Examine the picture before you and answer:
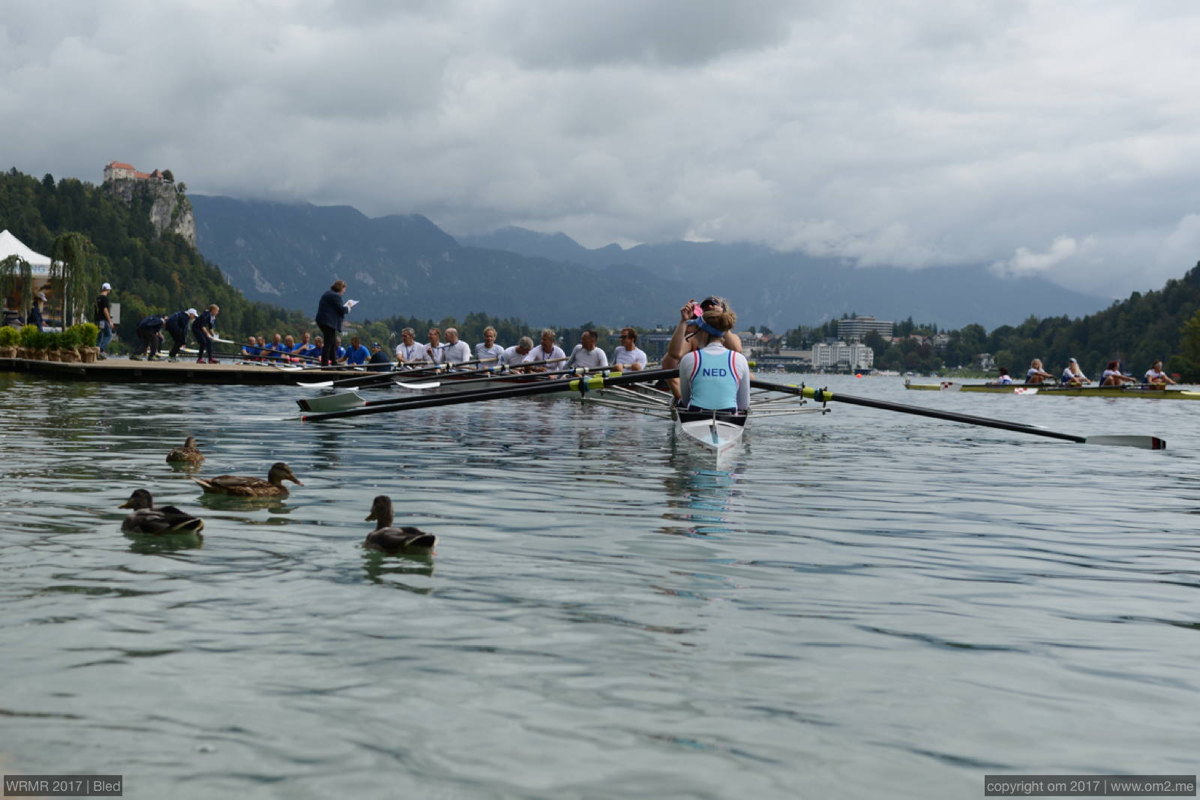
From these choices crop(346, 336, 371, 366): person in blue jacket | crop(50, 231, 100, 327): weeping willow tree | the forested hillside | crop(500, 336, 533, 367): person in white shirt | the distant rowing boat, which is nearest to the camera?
crop(500, 336, 533, 367): person in white shirt

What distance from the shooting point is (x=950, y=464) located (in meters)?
16.7

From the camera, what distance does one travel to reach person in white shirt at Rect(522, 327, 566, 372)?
27.1 m

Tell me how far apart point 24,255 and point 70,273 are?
2.79 meters

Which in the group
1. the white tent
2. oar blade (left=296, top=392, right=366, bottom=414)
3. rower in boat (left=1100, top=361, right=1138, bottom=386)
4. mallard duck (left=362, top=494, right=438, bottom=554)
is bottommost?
mallard duck (left=362, top=494, right=438, bottom=554)

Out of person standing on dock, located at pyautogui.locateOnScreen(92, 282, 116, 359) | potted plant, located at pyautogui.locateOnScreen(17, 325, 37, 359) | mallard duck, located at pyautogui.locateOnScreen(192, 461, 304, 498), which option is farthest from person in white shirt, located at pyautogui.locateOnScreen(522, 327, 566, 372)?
potted plant, located at pyautogui.locateOnScreen(17, 325, 37, 359)

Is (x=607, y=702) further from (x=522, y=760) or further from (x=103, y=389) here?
(x=103, y=389)

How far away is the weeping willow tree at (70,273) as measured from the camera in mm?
48406

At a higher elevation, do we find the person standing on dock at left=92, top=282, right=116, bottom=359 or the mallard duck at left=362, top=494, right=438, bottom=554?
the person standing on dock at left=92, top=282, right=116, bottom=359

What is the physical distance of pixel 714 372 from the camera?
48.3ft

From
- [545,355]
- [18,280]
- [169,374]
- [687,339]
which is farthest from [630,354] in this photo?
[18,280]

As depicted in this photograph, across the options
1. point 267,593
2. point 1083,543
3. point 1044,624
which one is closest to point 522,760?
point 267,593

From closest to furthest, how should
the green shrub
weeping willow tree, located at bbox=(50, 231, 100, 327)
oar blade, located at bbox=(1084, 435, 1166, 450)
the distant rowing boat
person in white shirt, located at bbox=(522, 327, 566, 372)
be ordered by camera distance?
oar blade, located at bbox=(1084, 435, 1166, 450) → person in white shirt, located at bbox=(522, 327, 566, 372) → the green shrub → the distant rowing boat → weeping willow tree, located at bbox=(50, 231, 100, 327)

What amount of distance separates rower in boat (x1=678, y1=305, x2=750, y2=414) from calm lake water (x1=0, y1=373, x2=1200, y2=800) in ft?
8.10

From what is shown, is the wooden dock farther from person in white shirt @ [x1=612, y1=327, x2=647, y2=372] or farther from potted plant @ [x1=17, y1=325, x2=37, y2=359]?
person in white shirt @ [x1=612, y1=327, x2=647, y2=372]
